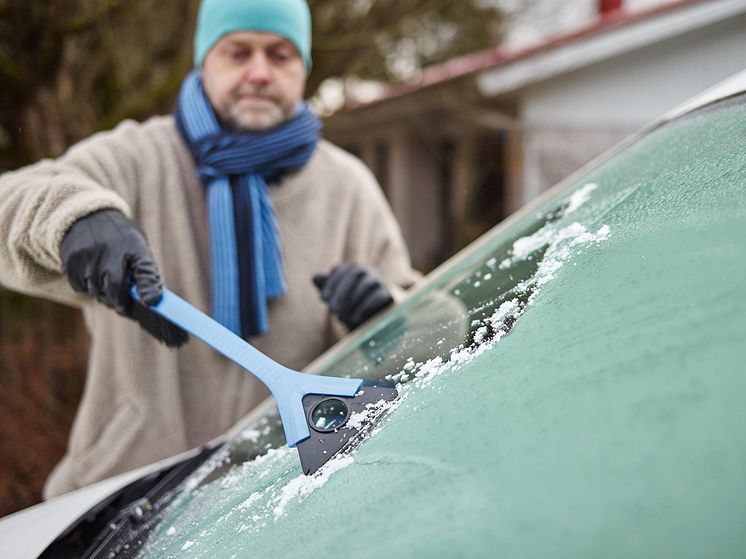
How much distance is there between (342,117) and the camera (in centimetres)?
564

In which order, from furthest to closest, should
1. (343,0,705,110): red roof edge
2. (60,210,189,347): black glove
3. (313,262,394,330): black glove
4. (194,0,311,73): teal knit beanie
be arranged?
(343,0,705,110): red roof edge, (194,0,311,73): teal knit beanie, (313,262,394,330): black glove, (60,210,189,347): black glove

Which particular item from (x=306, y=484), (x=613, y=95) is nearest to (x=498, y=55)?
(x=613, y=95)

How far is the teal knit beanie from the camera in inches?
78.3

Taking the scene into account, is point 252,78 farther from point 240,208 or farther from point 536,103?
point 536,103

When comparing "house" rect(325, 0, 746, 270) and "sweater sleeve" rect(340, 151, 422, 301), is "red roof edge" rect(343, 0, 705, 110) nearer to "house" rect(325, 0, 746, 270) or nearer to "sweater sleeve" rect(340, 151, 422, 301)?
"house" rect(325, 0, 746, 270)

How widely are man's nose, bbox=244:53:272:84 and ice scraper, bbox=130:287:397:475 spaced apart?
39.8 inches

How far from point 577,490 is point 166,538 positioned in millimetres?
643

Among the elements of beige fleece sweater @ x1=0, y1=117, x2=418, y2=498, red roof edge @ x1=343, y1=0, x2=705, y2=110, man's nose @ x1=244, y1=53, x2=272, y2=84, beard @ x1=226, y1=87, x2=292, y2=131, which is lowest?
beige fleece sweater @ x1=0, y1=117, x2=418, y2=498

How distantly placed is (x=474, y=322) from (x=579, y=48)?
6.69m

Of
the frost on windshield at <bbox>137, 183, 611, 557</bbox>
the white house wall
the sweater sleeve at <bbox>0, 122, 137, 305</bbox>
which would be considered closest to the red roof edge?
the white house wall

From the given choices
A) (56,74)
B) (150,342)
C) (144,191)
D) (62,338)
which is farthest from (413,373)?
(62,338)

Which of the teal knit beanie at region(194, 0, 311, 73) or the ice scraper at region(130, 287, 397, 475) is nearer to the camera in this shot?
the ice scraper at region(130, 287, 397, 475)

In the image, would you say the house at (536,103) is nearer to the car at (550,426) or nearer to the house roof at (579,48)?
the house roof at (579,48)

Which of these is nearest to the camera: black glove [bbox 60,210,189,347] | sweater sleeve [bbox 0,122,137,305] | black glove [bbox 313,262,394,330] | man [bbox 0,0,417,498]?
black glove [bbox 60,210,189,347]
